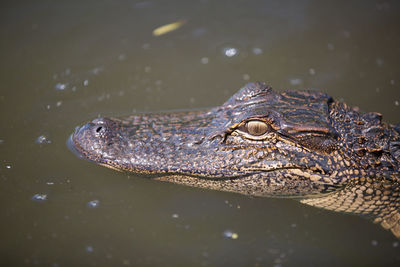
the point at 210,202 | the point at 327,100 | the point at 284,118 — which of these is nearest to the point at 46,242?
the point at 210,202

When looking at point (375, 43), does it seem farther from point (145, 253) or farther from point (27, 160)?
point (27, 160)

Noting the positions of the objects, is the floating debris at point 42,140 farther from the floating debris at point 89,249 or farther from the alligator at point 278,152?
the floating debris at point 89,249

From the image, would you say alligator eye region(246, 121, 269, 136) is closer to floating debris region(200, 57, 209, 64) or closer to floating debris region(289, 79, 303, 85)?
floating debris region(289, 79, 303, 85)

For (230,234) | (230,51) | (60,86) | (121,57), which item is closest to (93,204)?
(230,234)

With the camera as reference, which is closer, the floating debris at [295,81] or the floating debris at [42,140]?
the floating debris at [42,140]

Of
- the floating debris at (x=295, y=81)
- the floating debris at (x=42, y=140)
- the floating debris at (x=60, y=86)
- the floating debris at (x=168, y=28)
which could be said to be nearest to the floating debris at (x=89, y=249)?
the floating debris at (x=42, y=140)

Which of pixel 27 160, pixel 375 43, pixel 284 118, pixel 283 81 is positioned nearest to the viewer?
pixel 284 118

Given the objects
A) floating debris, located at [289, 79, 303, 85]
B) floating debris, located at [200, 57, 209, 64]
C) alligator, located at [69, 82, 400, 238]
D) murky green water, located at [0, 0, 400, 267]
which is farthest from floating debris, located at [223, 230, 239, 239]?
floating debris, located at [200, 57, 209, 64]
